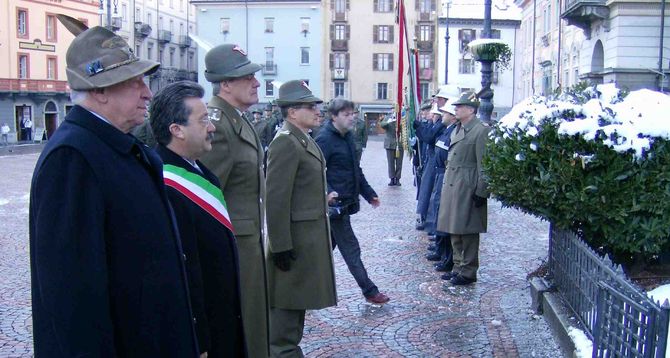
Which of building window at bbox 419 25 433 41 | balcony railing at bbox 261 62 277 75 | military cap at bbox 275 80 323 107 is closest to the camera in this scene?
military cap at bbox 275 80 323 107

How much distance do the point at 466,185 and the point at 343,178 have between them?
1384mm

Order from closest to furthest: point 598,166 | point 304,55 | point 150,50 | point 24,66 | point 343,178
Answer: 1. point 598,166
2. point 343,178
3. point 24,66
4. point 304,55
5. point 150,50

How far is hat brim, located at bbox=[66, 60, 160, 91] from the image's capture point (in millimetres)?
2480

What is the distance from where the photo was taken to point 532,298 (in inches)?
265

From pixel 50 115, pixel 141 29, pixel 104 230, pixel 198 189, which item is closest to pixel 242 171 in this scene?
pixel 198 189

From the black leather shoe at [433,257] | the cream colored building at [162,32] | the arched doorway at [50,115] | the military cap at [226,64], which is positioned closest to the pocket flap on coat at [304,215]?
the military cap at [226,64]

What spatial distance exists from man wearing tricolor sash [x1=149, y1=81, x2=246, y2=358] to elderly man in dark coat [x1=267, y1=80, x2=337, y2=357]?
5.32 ft

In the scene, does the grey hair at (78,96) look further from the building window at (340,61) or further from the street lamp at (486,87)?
the building window at (340,61)

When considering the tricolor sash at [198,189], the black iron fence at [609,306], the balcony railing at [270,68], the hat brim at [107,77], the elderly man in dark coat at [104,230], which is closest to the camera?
the elderly man in dark coat at [104,230]

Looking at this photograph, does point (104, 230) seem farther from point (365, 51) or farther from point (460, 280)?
point (365, 51)

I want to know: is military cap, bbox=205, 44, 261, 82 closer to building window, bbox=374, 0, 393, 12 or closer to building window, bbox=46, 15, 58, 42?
building window, bbox=46, 15, 58, 42

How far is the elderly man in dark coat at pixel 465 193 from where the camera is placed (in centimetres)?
732

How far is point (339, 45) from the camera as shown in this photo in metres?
65.2

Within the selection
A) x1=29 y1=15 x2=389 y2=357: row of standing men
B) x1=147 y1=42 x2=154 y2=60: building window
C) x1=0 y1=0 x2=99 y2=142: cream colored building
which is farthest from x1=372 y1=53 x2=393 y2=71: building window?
x1=29 y1=15 x2=389 y2=357: row of standing men
